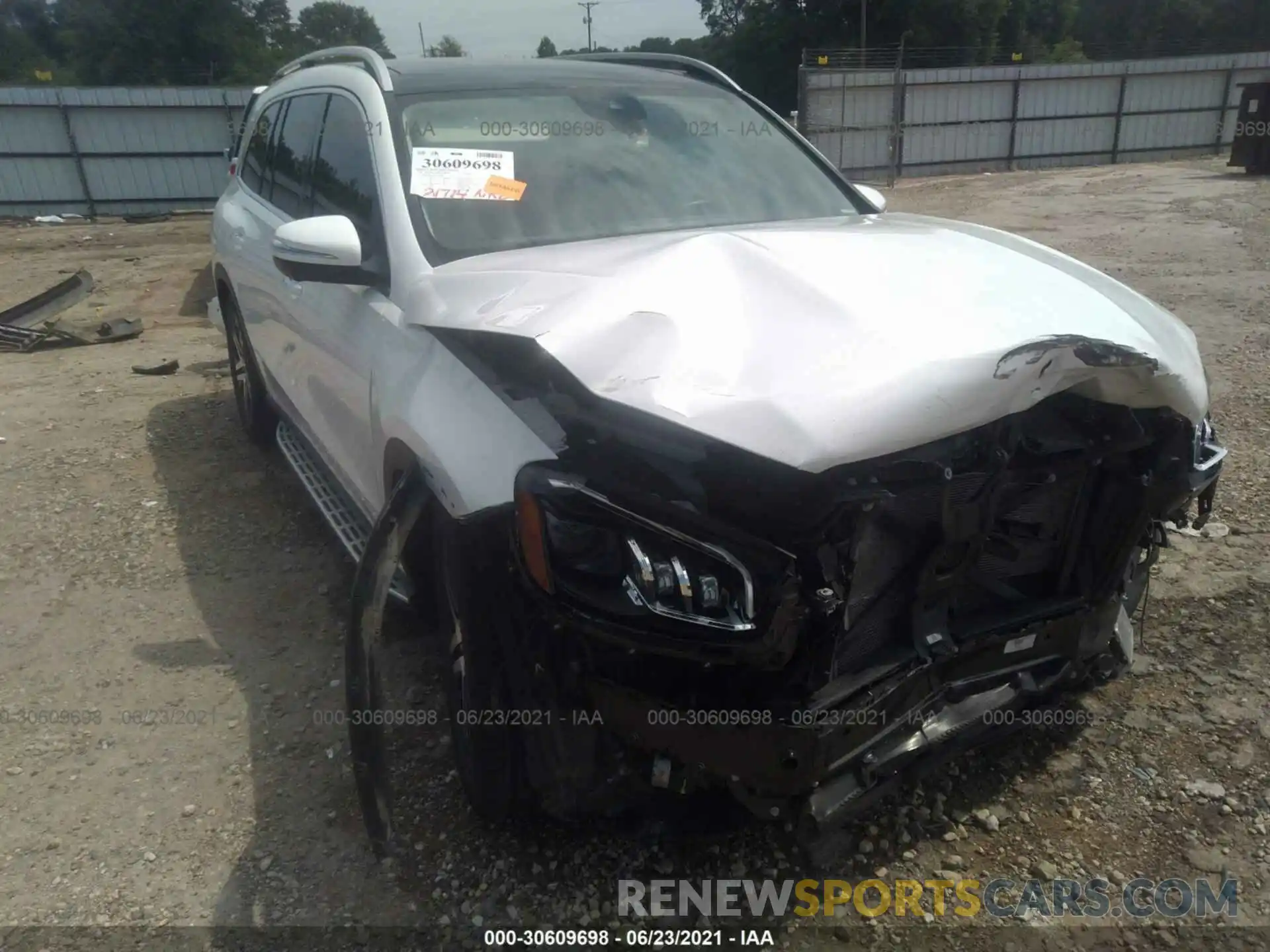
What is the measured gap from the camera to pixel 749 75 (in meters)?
45.5

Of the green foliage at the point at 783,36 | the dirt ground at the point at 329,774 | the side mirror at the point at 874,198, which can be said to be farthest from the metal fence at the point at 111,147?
the green foliage at the point at 783,36

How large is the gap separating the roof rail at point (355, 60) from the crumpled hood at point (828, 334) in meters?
1.16

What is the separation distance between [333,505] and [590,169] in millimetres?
1542

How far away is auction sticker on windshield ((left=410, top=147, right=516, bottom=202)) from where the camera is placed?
2.79m

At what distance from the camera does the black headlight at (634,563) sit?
1729 millimetres

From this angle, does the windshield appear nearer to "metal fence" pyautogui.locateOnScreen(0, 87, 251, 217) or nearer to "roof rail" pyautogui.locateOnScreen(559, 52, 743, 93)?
"roof rail" pyautogui.locateOnScreen(559, 52, 743, 93)

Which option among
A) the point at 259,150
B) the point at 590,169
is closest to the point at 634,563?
the point at 590,169

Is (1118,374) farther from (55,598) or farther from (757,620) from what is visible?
(55,598)

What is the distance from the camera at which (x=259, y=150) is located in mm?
4688

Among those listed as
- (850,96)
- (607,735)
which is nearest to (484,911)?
(607,735)

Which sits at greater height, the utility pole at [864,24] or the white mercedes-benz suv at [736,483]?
the utility pole at [864,24]

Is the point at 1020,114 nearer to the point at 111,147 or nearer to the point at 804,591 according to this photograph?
the point at 111,147

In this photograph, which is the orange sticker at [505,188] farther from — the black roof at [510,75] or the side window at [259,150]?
the side window at [259,150]

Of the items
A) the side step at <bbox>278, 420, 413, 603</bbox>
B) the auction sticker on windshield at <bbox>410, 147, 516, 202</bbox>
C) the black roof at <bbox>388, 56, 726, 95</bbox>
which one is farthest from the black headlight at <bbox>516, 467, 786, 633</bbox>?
the black roof at <bbox>388, 56, 726, 95</bbox>
